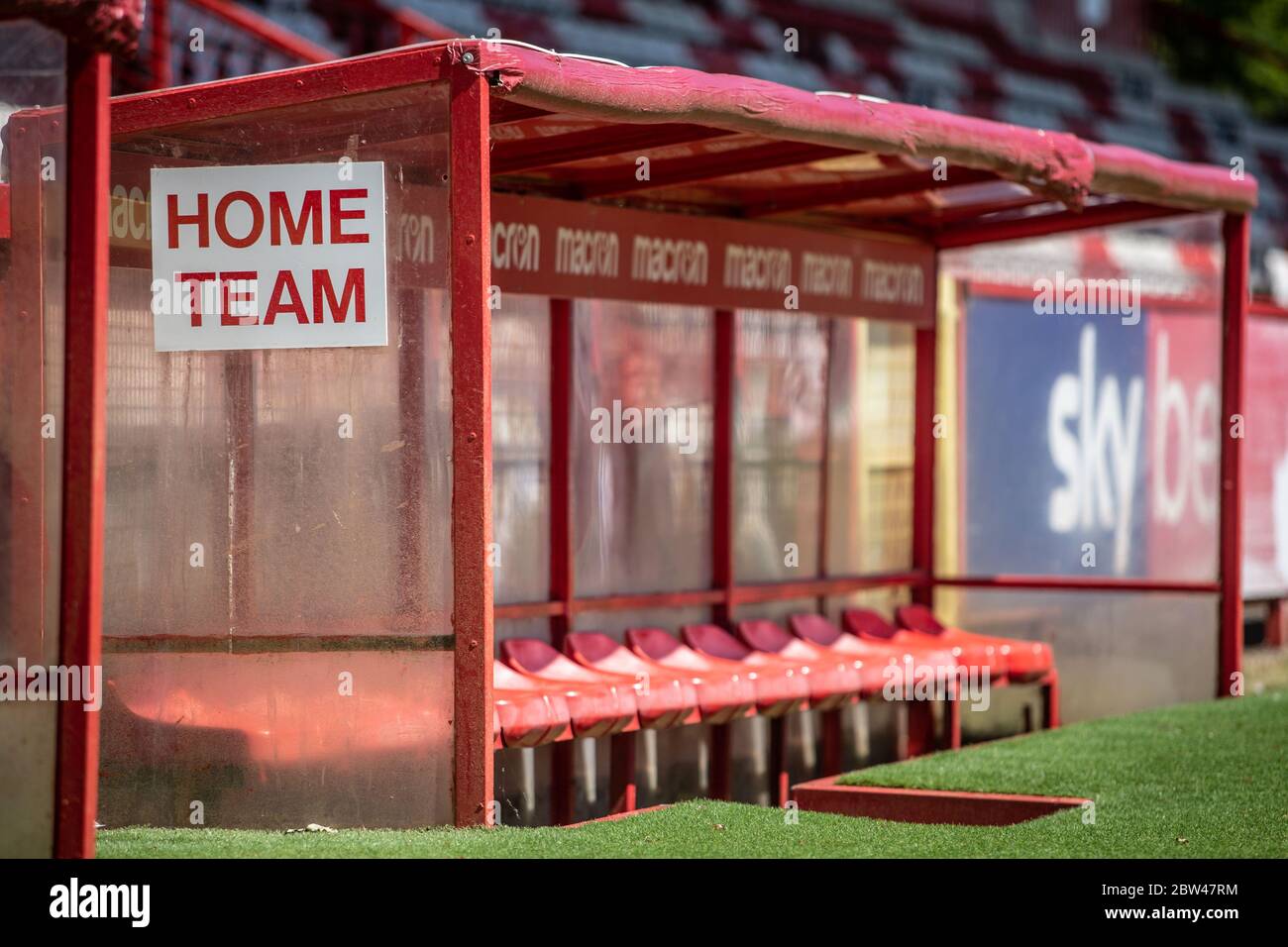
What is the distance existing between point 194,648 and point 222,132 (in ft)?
5.38

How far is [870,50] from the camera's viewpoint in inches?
627

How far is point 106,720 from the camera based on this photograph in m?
6.00

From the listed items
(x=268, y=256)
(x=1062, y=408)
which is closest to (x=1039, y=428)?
(x=1062, y=408)

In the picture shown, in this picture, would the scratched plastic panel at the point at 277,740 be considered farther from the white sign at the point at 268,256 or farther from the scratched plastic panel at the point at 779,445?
the scratched plastic panel at the point at 779,445

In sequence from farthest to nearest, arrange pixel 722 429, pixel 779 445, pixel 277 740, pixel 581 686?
pixel 779 445
pixel 722 429
pixel 581 686
pixel 277 740

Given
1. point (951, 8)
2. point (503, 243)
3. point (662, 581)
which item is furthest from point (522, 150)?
point (951, 8)

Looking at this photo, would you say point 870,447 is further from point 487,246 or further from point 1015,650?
point 487,246

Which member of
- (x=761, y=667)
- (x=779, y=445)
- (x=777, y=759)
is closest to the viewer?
(x=761, y=667)

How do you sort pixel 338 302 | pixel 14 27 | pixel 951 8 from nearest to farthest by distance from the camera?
pixel 14 27 < pixel 338 302 < pixel 951 8

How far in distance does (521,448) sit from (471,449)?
238 cm

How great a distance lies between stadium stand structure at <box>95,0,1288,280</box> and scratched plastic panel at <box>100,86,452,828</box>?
321 cm

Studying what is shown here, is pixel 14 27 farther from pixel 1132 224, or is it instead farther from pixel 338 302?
pixel 1132 224

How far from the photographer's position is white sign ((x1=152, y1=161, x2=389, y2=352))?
5.68 m
